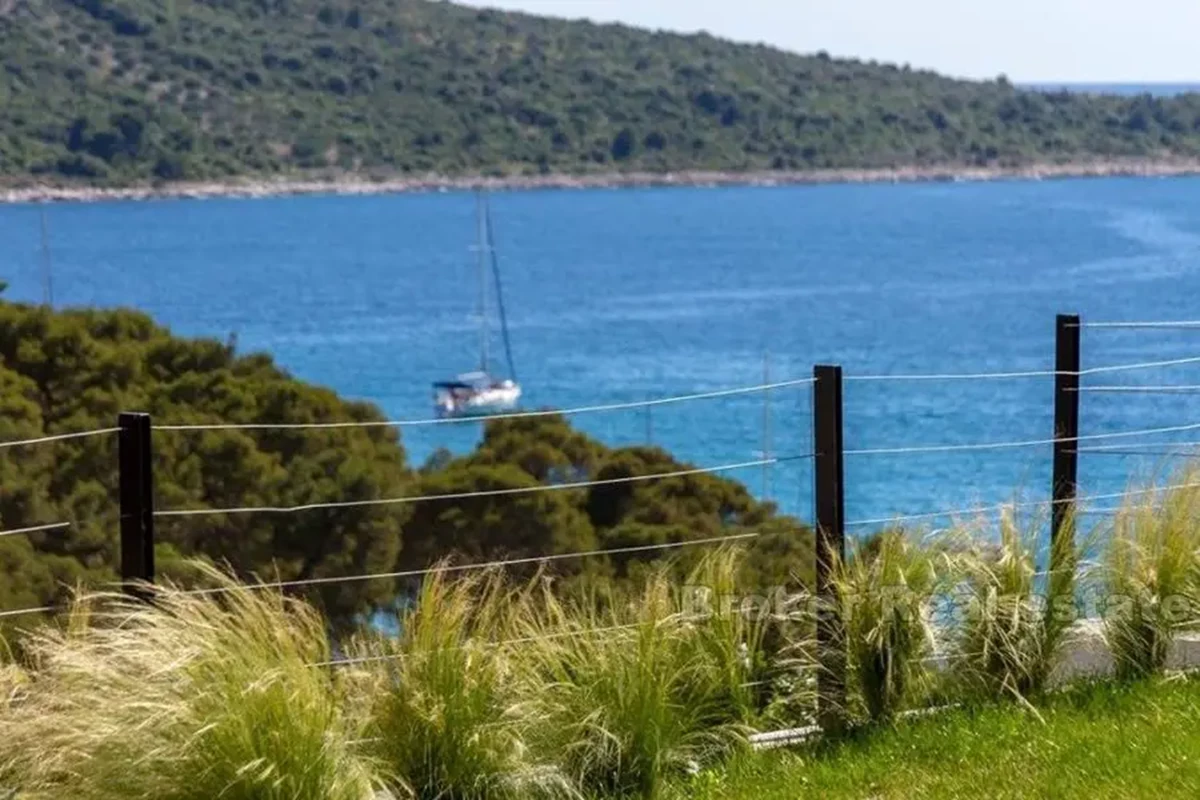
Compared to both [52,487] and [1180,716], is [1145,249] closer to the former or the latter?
[52,487]

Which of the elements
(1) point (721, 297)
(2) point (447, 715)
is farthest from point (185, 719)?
(1) point (721, 297)

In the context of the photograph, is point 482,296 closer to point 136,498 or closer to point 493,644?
point 136,498

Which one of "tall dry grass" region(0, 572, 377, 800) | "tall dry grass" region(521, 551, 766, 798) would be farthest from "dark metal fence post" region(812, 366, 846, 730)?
"tall dry grass" region(0, 572, 377, 800)

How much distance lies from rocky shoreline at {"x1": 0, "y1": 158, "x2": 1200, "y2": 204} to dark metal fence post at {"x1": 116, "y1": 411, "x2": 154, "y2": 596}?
356 ft

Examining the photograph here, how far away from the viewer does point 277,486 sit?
A: 16.8 meters

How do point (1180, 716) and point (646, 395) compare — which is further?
point (646, 395)

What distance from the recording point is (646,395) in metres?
50.3

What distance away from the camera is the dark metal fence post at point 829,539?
5578mm

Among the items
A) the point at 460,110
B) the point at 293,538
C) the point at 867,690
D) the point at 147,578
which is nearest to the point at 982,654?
the point at 867,690

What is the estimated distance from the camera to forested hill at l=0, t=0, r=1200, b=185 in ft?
375

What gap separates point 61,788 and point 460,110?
122 m

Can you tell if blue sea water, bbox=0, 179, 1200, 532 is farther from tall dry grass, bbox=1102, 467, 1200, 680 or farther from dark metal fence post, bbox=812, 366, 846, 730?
dark metal fence post, bbox=812, 366, 846, 730

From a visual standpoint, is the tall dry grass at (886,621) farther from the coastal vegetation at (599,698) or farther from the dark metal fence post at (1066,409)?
the dark metal fence post at (1066,409)

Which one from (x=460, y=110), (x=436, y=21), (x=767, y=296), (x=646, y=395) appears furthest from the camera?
(x=436, y=21)
